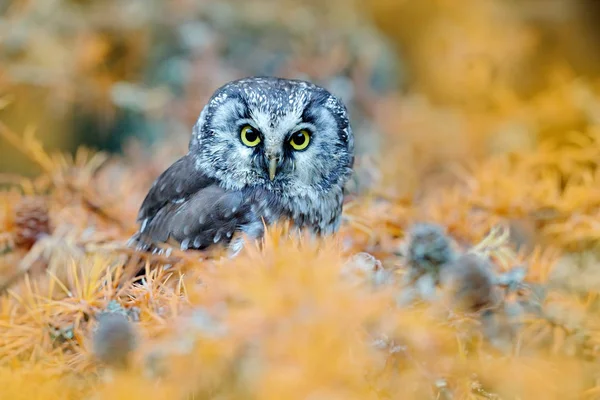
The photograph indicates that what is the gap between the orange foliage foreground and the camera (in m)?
0.99

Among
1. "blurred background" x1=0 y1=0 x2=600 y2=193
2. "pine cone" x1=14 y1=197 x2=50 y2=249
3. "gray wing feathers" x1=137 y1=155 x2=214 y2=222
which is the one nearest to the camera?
"pine cone" x1=14 y1=197 x2=50 y2=249

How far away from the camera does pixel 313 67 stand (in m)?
3.04

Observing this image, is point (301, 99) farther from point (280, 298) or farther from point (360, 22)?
point (360, 22)

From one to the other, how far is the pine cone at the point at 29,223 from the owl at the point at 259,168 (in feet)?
0.92

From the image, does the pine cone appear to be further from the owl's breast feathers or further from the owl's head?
the owl's head

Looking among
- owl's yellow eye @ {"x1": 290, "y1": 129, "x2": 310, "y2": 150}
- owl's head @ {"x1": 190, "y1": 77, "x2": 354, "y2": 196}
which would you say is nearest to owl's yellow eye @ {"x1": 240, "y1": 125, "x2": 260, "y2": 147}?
owl's head @ {"x1": 190, "y1": 77, "x2": 354, "y2": 196}

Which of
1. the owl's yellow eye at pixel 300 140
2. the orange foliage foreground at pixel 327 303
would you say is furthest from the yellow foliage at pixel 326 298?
the owl's yellow eye at pixel 300 140

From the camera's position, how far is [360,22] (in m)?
3.66

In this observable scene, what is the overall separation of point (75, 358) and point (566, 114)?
7.94 feet

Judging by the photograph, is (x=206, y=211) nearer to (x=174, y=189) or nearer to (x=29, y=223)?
(x=174, y=189)

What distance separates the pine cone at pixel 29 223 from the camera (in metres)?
1.88

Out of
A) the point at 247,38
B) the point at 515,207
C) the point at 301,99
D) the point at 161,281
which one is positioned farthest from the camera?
the point at 247,38

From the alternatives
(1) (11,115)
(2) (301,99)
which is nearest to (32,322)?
(2) (301,99)

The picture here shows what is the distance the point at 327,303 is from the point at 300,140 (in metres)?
1.17
